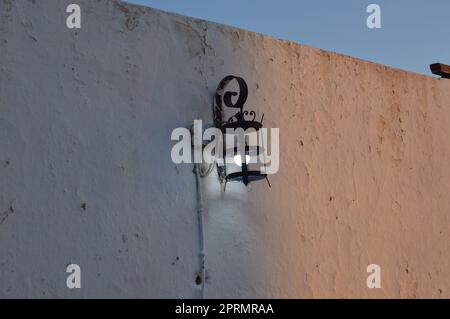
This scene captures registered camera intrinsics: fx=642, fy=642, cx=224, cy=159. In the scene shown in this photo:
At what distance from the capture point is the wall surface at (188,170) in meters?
2.58

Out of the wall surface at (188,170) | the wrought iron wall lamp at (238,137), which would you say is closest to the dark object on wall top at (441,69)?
the wall surface at (188,170)

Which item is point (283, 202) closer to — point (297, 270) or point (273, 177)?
point (273, 177)

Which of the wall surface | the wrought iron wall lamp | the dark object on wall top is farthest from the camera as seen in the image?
the dark object on wall top

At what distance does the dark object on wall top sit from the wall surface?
1.14 ft

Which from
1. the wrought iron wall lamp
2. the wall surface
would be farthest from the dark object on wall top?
the wrought iron wall lamp

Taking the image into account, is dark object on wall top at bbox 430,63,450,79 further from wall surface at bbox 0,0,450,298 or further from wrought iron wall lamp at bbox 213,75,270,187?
wrought iron wall lamp at bbox 213,75,270,187

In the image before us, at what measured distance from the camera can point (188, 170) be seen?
3.06m

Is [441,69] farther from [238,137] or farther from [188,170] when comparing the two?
[188,170]

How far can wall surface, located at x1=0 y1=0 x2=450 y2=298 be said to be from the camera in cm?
258

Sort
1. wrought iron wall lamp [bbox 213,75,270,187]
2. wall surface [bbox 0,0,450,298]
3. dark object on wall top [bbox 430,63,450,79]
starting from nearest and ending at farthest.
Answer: wall surface [bbox 0,0,450,298]
wrought iron wall lamp [bbox 213,75,270,187]
dark object on wall top [bbox 430,63,450,79]

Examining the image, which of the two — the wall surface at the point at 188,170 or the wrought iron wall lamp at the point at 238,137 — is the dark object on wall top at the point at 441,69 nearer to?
the wall surface at the point at 188,170

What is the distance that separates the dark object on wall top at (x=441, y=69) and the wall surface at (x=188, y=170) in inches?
13.7

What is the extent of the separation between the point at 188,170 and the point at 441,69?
2355mm

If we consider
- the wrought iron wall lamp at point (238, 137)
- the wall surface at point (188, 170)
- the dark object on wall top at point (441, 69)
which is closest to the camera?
the wall surface at point (188, 170)
